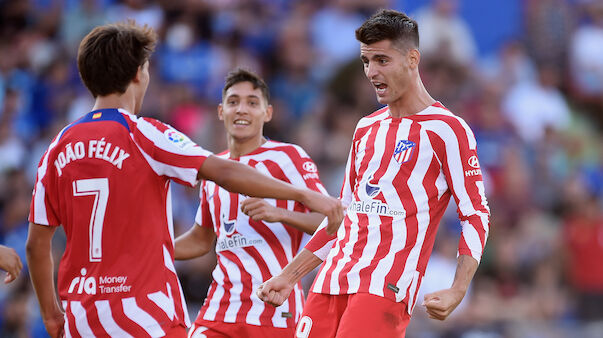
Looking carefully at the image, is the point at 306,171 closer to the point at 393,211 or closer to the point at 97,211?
the point at 393,211

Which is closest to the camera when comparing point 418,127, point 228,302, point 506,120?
point 418,127

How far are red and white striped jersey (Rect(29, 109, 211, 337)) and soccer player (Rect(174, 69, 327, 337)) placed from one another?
3.78 ft

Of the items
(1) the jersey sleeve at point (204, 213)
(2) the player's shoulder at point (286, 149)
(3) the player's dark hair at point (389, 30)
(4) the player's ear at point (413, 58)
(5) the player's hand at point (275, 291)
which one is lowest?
(5) the player's hand at point (275, 291)

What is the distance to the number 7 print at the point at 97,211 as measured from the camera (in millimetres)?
4508

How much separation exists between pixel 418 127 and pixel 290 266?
1.11 meters

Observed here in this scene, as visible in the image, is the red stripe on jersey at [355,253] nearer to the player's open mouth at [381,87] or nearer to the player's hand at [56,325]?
the player's open mouth at [381,87]

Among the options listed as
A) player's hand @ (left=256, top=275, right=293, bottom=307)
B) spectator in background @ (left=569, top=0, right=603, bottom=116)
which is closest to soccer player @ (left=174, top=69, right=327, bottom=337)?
player's hand @ (left=256, top=275, right=293, bottom=307)

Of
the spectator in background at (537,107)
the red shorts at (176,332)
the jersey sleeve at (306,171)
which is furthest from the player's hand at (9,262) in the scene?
the spectator in background at (537,107)

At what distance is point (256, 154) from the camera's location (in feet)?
21.0

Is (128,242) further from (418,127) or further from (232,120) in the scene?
(232,120)

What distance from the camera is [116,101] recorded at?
186 inches

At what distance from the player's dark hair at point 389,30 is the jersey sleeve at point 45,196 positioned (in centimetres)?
183

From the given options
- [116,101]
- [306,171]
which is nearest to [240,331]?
[306,171]

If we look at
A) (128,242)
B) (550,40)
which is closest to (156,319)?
(128,242)
